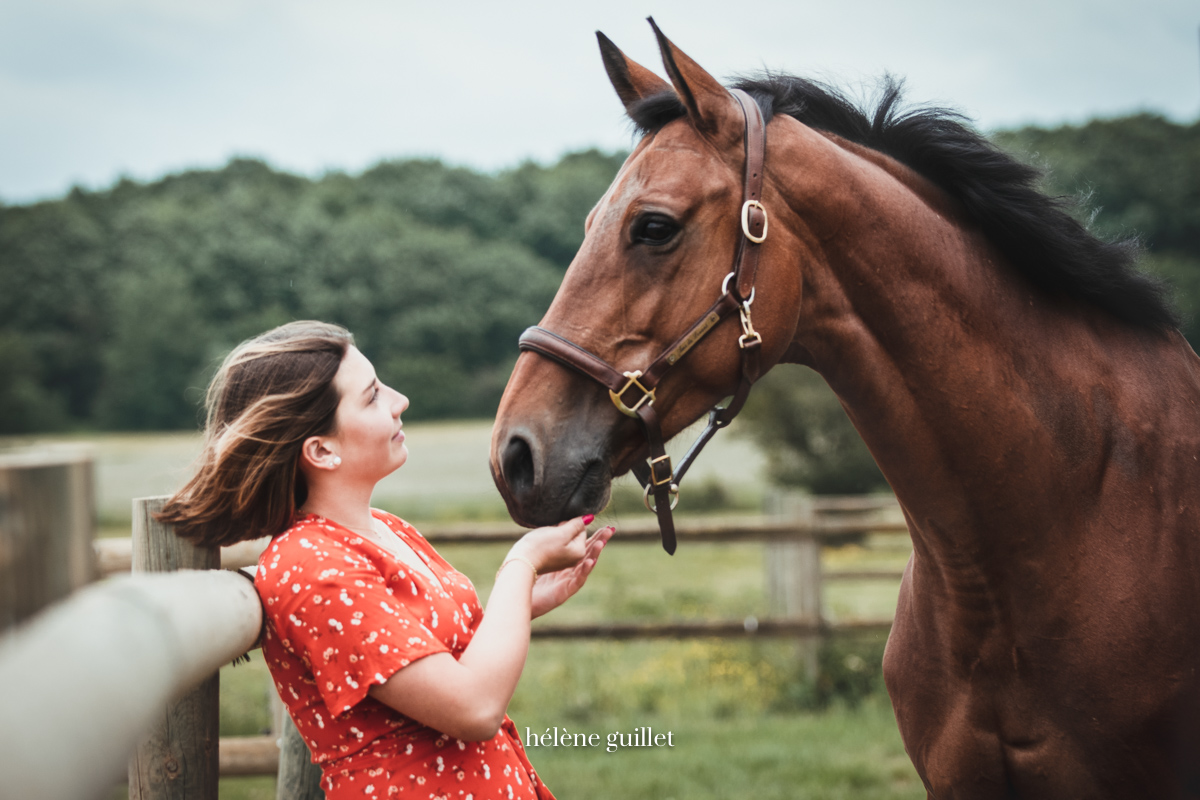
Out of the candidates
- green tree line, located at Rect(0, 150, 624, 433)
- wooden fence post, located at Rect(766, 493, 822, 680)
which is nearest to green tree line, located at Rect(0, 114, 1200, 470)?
green tree line, located at Rect(0, 150, 624, 433)

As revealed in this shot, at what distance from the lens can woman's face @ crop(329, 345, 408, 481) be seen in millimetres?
1578

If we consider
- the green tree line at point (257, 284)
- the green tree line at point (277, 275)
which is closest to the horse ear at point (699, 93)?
the green tree line at point (277, 275)

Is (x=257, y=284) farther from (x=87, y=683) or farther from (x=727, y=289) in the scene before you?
(x=87, y=683)

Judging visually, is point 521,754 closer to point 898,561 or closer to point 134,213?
point 898,561

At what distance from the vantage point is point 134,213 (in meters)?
37.5

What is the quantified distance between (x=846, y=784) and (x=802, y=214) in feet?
13.4

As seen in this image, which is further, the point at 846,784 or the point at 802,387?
the point at 802,387

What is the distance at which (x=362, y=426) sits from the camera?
5.20ft

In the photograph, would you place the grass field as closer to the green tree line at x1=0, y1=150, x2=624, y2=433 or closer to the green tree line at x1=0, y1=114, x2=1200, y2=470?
the green tree line at x1=0, y1=114, x2=1200, y2=470

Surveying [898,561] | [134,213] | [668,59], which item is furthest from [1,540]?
[134,213]

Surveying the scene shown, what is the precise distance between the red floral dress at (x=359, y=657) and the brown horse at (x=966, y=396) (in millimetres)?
337

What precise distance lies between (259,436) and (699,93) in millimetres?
1215

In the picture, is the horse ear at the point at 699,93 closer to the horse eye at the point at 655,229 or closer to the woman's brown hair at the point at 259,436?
the horse eye at the point at 655,229

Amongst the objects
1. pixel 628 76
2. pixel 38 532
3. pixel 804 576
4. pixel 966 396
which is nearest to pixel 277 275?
pixel 804 576
